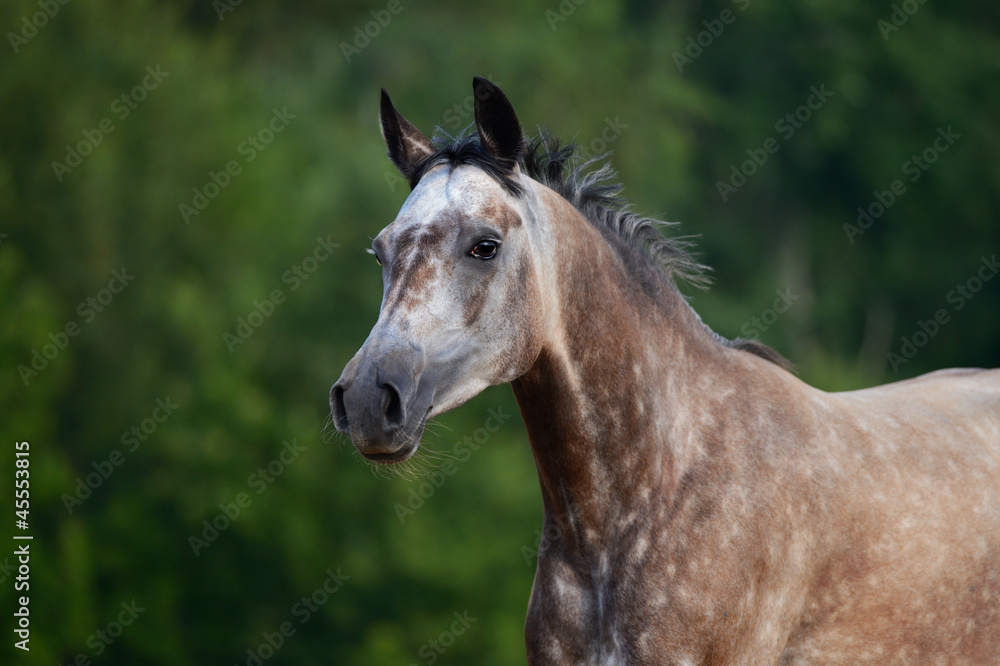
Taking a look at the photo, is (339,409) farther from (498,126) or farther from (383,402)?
(498,126)

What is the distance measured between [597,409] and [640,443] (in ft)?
0.73

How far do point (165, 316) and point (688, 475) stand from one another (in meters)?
19.4

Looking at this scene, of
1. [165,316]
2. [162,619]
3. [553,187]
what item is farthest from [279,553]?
[553,187]

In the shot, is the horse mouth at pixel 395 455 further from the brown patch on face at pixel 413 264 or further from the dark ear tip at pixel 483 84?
the dark ear tip at pixel 483 84

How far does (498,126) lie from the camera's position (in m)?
4.18

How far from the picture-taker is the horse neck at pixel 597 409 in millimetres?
4238

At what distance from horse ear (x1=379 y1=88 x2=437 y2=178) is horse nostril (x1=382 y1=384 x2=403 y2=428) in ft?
3.91

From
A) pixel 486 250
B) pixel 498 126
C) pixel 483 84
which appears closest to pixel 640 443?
pixel 486 250

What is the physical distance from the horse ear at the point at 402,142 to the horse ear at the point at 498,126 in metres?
0.44

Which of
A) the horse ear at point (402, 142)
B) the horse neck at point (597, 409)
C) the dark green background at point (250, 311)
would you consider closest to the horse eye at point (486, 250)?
the horse neck at point (597, 409)

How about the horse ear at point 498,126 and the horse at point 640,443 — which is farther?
the horse ear at point 498,126

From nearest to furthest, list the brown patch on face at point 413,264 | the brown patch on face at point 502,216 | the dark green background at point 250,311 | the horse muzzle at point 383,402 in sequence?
the horse muzzle at point 383,402
the brown patch on face at point 413,264
the brown patch on face at point 502,216
the dark green background at point 250,311

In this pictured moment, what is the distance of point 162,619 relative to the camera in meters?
21.5

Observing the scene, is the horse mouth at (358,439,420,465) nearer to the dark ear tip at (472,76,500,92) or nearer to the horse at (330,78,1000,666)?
the horse at (330,78,1000,666)
